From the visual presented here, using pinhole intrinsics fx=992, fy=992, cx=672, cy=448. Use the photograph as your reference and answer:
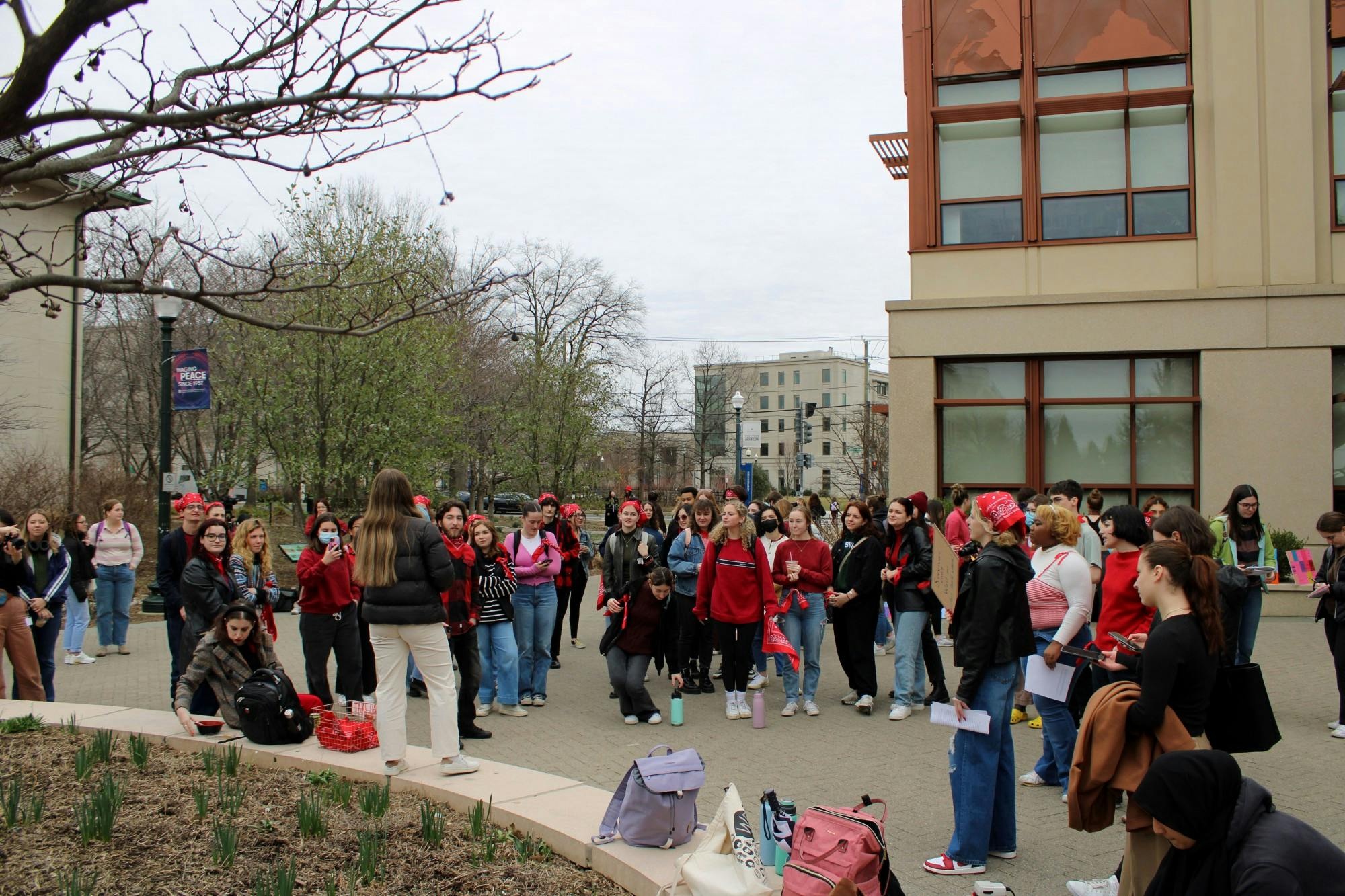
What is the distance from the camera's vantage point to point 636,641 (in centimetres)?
905

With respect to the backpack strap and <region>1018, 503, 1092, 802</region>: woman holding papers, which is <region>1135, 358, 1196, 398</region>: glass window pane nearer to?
<region>1018, 503, 1092, 802</region>: woman holding papers

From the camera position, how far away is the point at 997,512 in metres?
5.59

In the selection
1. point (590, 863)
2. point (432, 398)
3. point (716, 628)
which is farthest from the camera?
point (432, 398)

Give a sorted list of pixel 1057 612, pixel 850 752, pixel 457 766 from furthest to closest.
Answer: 1. pixel 850 752
2. pixel 1057 612
3. pixel 457 766

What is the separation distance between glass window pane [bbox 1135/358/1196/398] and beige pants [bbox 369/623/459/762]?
14.9 meters

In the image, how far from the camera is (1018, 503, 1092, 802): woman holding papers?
6352 mm

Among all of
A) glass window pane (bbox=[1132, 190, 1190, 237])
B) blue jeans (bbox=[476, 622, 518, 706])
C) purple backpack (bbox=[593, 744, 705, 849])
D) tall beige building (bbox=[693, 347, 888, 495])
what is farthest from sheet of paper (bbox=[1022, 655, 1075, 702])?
tall beige building (bbox=[693, 347, 888, 495])

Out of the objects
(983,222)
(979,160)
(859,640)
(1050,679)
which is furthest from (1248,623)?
(979,160)

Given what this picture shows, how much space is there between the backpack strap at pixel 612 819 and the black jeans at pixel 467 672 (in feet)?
11.7

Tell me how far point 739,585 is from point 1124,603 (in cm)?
375

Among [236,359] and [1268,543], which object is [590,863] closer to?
[1268,543]

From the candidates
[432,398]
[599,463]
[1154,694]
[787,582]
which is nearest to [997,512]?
[1154,694]

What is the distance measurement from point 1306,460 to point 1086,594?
41.6 ft

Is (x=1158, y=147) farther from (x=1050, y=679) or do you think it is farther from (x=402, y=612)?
(x=402, y=612)
